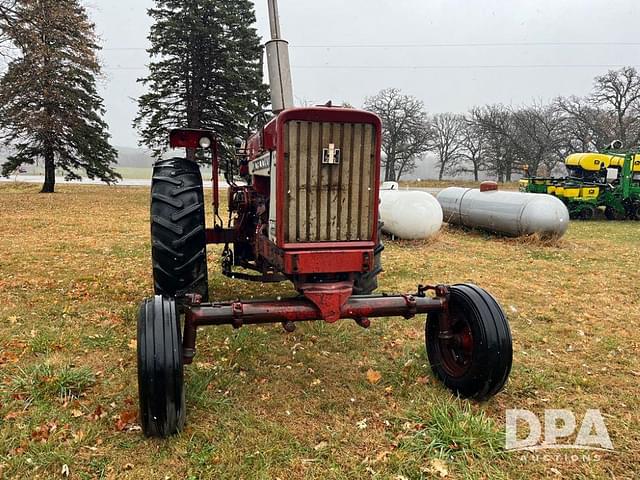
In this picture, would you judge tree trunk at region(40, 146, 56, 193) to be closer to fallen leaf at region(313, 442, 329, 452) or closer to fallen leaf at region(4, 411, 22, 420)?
fallen leaf at region(4, 411, 22, 420)

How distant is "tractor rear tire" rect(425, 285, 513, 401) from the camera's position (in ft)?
10.00

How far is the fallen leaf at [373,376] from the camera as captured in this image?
3557 millimetres

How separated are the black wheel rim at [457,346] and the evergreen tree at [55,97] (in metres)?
15.2

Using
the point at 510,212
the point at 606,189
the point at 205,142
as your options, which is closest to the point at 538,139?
the point at 606,189

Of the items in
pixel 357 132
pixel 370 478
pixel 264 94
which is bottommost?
pixel 370 478

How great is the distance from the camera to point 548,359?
4055mm

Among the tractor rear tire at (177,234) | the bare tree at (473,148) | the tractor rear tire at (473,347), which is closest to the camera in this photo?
the tractor rear tire at (473,347)

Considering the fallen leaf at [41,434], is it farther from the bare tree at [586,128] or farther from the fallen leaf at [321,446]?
the bare tree at [586,128]

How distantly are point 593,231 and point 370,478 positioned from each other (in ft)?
42.1

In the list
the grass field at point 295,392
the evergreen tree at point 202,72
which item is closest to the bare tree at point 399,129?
the evergreen tree at point 202,72

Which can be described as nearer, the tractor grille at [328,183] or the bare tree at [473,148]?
the tractor grille at [328,183]

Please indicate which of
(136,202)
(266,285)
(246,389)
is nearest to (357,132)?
(246,389)

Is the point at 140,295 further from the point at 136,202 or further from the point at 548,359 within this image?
the point at 136,202

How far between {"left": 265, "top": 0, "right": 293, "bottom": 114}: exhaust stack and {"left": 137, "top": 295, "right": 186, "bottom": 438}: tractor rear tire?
2.05 meters
